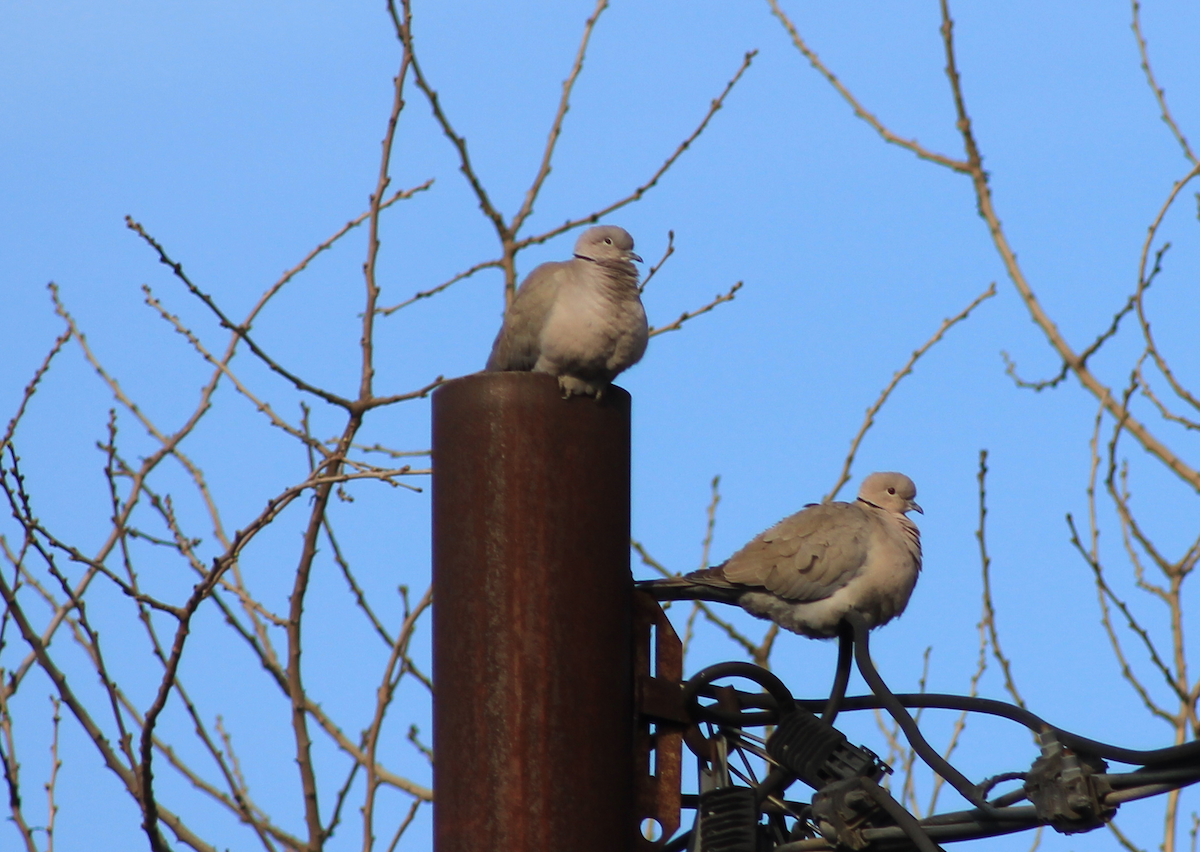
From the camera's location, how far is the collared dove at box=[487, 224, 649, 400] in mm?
3658

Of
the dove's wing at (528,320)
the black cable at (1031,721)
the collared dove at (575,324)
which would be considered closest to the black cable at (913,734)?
the black cable at (1031,721)

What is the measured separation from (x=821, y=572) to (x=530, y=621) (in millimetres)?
2173

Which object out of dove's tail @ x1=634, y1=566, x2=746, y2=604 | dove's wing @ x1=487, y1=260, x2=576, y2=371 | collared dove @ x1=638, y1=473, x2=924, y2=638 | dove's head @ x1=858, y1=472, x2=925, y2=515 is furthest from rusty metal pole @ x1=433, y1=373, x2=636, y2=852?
dove's head @ x1=858, y1=472, x2=925, y2=515

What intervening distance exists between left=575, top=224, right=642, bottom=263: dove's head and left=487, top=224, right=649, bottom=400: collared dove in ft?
0.31

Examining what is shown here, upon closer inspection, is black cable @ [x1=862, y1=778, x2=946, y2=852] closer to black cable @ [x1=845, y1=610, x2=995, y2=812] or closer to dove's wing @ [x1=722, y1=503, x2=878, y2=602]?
black cable @ [x1=845, y1=610, x2=995, y2=812]

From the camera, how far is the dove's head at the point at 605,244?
4316mm

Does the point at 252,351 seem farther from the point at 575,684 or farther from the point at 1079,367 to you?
the point at 1079,367

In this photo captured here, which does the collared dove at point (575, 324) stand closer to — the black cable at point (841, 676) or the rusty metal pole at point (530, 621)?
the rusty metal pole at point (530, 621)

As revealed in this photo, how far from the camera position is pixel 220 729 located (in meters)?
5.56

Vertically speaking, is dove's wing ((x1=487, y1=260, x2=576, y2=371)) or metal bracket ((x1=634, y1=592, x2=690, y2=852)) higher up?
dove's wing ((x1=487, y1=260, x2=576, y2=371))

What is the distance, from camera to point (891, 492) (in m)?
5.40

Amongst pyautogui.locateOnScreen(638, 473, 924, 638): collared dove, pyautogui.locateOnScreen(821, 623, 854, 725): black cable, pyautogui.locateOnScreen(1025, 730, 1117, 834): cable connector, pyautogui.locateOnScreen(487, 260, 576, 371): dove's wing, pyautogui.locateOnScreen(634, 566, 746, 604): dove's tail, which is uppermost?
pyautogui.locateOnScreen(487, 260, 576, 371): dove's wing

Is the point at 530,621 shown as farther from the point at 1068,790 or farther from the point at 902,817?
the point at 1068,790

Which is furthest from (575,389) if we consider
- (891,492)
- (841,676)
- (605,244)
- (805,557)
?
(891,492)
